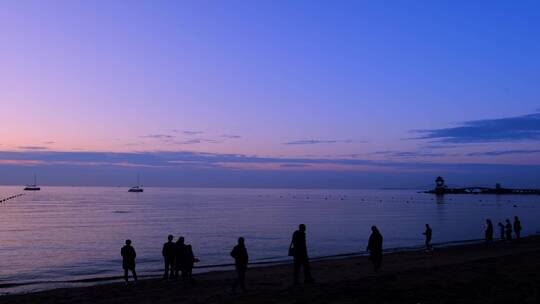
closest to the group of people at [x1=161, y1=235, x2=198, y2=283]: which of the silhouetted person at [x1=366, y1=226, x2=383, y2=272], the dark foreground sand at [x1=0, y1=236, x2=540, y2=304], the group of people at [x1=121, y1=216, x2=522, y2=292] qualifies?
the group of people at [x1=121, y1=216, x2=522, y2=292]

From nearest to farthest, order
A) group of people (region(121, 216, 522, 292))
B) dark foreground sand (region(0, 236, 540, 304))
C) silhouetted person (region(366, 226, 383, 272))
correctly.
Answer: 1. dark foreground sand (region(0, 236, 540, 304))
2. group of people (region(121, 216, 522, 292))
3. silhouetted person (region(366, 226, 383, 272))

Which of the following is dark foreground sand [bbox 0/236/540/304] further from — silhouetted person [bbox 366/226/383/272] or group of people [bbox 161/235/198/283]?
silhouetted person [bbox 366/226/383/272]

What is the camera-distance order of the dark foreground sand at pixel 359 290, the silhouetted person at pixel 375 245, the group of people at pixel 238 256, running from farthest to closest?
the silhouetted person at pixel 375 245 < the group of people at pixel 238 256 < the dark foreground sand at pixel 359 290

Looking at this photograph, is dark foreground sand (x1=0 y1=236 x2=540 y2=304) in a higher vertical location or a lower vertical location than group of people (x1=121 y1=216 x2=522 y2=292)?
lower

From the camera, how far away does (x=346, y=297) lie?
43.3 feet

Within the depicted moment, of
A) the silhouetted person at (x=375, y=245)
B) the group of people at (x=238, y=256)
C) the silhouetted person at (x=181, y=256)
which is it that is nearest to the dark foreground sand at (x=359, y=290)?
the group of people at (x=238, y=256)

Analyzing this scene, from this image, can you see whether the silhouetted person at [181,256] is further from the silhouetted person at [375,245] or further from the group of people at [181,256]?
the silhouetted person at [375,245]

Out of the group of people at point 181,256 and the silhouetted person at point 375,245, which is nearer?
the group of people at point 181,256

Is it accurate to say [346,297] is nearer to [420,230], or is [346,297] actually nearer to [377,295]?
[377,295]

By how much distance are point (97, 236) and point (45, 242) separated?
659 cm

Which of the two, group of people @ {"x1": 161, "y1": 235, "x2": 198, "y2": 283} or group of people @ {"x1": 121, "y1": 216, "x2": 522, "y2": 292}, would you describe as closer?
group of people @ {"x1": 121, "y1": 216, "x2": 522, "y2": 292}

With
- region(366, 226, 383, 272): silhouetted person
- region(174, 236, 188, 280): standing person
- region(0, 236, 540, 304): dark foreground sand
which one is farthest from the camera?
region(366, 226, 383, 272): silhouetted person

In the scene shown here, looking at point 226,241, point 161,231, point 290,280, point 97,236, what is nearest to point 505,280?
point 290,280

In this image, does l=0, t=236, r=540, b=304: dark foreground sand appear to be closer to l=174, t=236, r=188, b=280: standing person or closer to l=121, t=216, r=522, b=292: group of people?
l=121, t=216, r=522, b=292: group of people
